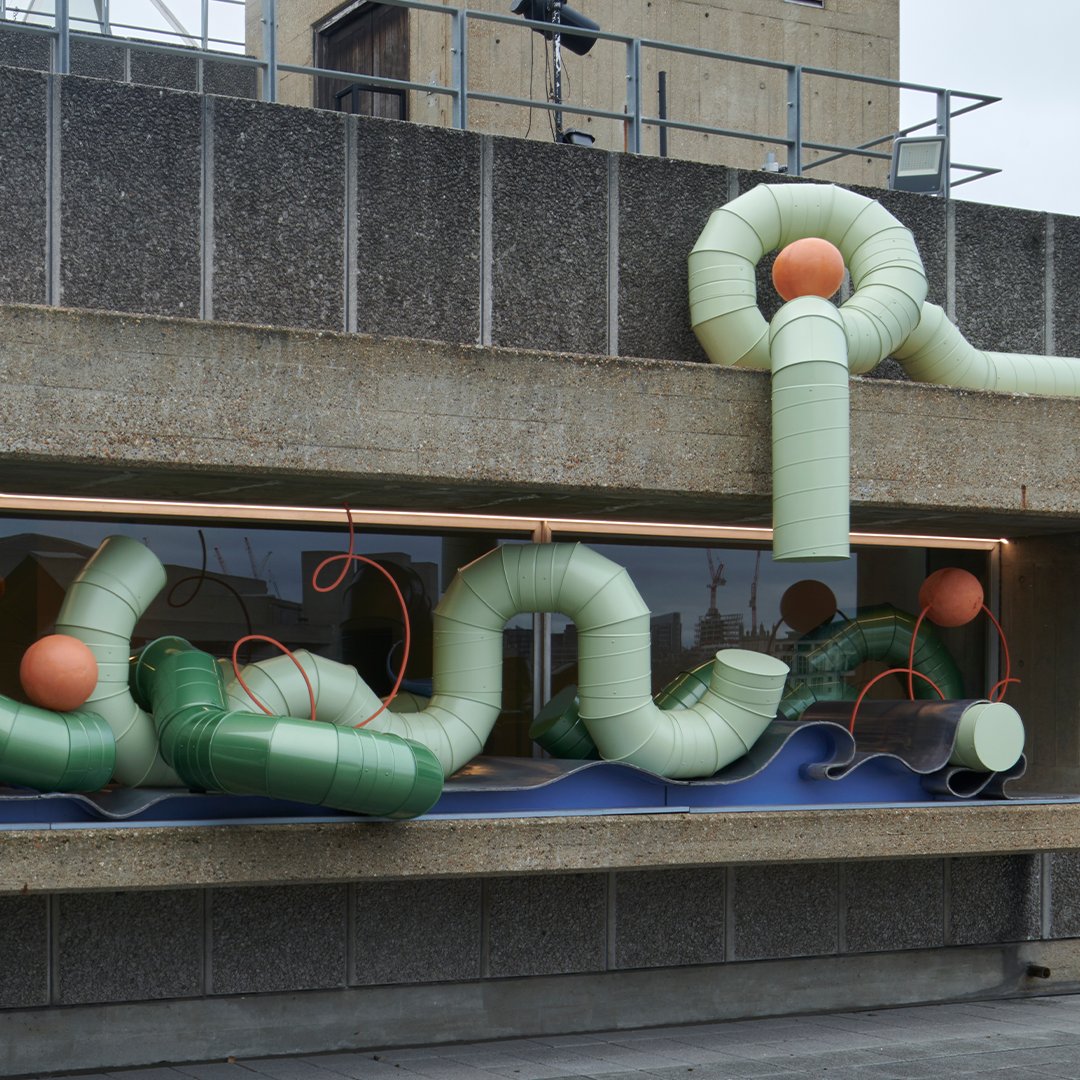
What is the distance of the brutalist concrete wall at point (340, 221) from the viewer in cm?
942

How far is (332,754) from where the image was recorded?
8289 mm

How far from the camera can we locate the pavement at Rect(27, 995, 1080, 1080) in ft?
31.6

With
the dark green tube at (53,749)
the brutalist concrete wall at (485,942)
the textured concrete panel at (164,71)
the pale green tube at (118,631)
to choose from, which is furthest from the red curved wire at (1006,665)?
the textured concrete panel at (164,71)

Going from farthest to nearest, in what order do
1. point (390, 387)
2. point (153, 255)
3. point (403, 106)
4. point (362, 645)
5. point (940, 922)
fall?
point (403, 106) < point (940, 922) < point (362, 645) < point (153, 255) < point (390, 387)

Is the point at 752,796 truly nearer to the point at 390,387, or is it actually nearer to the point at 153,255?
the point at 390,387

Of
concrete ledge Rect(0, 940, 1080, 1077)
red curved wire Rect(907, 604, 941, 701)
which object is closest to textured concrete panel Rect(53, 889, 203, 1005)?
concrete ledge Rect(0, 940, 1080, 1077)

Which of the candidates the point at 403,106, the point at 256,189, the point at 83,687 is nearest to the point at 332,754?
the point at 83,687

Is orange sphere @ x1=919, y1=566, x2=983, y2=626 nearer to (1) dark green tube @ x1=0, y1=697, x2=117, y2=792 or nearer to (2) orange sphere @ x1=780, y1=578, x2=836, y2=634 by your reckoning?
(2) orange sphere @ x1=780, y1=578, x2=836, y2=634

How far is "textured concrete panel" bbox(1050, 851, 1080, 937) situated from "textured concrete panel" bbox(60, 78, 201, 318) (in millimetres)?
7355

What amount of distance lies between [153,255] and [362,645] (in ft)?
8.83

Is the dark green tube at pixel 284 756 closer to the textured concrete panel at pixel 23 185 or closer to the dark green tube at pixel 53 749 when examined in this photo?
the dark green tube at pixel 53 749

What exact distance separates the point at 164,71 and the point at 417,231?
278 inches

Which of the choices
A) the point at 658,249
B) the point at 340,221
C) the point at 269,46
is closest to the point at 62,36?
the point at 269,46

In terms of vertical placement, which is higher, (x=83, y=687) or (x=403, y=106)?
(x=403, y=106)
